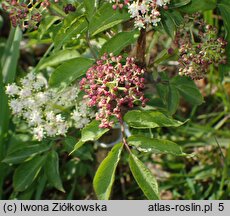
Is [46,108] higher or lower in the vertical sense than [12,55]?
lower

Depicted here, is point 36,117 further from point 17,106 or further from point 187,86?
point 187,86

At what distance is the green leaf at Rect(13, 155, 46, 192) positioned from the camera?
7.74 ft

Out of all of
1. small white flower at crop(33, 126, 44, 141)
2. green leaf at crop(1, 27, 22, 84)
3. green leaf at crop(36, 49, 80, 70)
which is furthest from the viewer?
green leaf at crop(1, 27, 22, 84)

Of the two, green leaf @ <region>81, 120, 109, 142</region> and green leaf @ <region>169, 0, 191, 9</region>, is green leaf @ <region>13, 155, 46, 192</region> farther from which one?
green leaf @ <region>169, 0, 191, 9</region>

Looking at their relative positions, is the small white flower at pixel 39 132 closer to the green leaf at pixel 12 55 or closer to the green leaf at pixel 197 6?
the green leaf at pixel 12 55

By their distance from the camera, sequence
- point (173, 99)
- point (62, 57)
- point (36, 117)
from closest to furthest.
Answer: point (36, 117), point (173, 99), point (62, 57)

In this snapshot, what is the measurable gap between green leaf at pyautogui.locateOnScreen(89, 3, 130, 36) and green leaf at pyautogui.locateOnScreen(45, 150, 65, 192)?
2.52ft

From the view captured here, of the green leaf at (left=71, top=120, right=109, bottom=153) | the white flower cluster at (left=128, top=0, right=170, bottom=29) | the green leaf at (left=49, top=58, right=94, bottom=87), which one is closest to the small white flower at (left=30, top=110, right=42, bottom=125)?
the green leaf at (left=49, top=58, right=94, bottom=87)

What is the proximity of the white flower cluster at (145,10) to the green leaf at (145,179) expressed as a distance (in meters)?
0.53

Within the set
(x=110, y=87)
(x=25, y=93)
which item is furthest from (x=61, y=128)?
(x=110, y=87)

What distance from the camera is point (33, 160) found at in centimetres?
236

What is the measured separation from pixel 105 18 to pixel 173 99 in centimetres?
59

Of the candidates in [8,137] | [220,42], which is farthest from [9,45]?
[220,42]

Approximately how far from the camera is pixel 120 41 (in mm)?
1964
